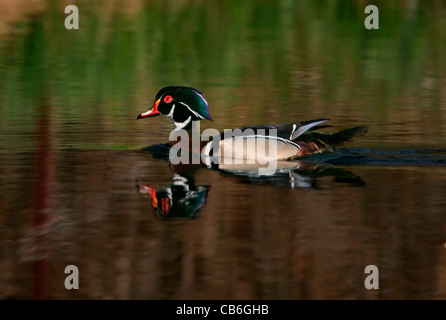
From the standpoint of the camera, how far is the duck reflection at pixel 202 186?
27.9ft

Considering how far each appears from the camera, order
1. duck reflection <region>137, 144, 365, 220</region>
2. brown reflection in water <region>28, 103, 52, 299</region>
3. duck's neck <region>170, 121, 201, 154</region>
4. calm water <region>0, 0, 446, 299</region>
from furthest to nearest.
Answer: duck's neck <region>170, 121, 201, 154</region> < duck reflection <region>137, 144, 365, 220</region> < calm water <region>0, 0, 446, 299</region> < brown reflection in water <region>28, 103, 52, 299</region>

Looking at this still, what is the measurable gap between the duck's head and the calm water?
35 centimetres

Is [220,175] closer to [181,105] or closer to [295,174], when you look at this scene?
[295,174]

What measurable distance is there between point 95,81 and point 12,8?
29.1ft

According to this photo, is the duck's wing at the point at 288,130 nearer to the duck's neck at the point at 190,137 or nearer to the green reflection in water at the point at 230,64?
the duck's neck at the point at 190,137

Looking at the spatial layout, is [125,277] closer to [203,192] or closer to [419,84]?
[203,192]

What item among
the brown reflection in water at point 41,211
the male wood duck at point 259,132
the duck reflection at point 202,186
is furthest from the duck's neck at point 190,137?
the brown reflection in water at point 41,211

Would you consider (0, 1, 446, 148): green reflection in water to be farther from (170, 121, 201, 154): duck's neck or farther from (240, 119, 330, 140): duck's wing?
(240, 119, 330, 140): duck's wing

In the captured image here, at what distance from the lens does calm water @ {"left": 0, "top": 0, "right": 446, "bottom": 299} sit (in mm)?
6727

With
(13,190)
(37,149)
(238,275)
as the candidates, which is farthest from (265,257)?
(37,149)

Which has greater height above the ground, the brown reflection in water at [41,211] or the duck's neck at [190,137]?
the duck's neck at [190,137]

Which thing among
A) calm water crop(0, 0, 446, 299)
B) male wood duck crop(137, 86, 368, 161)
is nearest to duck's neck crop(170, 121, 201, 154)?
male wood duck crop(137, 86, 368, 161)

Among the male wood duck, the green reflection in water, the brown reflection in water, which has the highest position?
the green reflection in water

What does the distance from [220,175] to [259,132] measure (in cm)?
105
